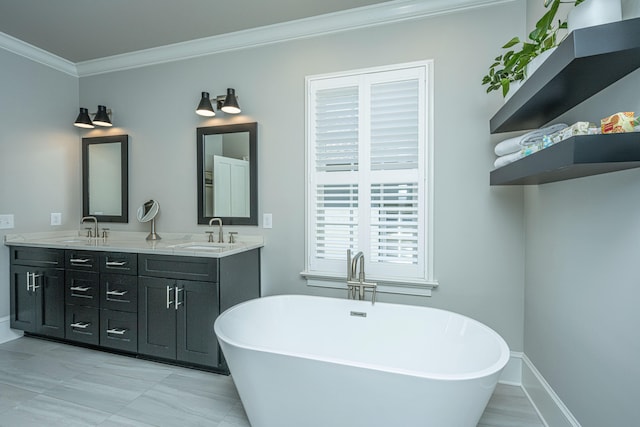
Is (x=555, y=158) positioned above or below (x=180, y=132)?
below

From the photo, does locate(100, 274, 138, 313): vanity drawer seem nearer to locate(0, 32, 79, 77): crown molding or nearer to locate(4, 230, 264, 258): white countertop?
locate(4, 230, 264, 258): white countertop

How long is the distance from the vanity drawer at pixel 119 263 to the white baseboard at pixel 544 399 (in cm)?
284

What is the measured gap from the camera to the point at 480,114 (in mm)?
2295

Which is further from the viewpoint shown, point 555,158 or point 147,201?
point 147,201

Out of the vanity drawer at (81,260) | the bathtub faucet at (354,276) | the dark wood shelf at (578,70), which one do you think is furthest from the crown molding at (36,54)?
the dark wood shelf at (578,70)

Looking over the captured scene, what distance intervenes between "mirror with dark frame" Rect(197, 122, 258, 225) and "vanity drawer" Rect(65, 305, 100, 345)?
1.12 meters

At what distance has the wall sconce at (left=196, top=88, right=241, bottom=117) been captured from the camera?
107 inches

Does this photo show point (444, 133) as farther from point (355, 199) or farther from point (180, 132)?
point (180, 132)

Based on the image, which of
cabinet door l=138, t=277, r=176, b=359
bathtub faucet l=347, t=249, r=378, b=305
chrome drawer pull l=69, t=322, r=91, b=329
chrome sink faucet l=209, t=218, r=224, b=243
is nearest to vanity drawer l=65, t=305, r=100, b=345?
chrome drawer pull l=69, t=322, r=91, b=329

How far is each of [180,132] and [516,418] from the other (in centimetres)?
333

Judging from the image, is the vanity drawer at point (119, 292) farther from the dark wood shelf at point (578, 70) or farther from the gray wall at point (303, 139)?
the dark wood shelf at point (578, 70)

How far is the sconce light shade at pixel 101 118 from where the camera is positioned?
321 cm

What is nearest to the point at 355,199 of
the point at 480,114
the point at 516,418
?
the point at 480,114

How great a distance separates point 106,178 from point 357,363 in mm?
3206
